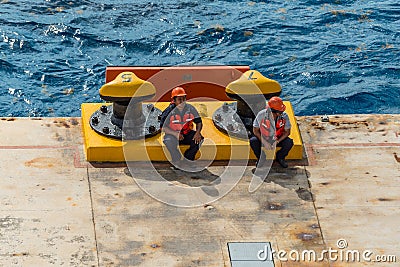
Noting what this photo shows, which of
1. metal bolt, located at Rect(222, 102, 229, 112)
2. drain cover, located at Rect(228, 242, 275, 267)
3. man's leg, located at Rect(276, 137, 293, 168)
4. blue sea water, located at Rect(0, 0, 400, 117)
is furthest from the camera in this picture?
blue sea water, located at Rect(0, 0, 400, 117)

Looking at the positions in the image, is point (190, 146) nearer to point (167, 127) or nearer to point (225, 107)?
point (167, 127)

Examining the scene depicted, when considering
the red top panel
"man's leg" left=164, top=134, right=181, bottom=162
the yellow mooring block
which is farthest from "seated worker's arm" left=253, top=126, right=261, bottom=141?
the red top panel

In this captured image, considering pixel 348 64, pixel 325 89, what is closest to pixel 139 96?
pixel 325 89

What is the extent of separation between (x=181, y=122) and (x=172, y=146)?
→ 1.20 feet

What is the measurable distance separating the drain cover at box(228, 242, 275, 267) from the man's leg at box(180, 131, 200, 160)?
185 centimetres

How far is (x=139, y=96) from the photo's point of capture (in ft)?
38.1

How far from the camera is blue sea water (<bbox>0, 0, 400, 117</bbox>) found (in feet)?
56.4

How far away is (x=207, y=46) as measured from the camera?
747 inches

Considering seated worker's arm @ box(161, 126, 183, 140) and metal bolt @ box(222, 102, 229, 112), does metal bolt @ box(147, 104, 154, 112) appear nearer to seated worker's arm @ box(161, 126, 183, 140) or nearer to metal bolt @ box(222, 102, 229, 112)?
seated worker's arm @ box(161, 126, 183, 140)

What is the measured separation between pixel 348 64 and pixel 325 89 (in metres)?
1.33

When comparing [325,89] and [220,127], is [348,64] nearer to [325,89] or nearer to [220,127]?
[325,89]

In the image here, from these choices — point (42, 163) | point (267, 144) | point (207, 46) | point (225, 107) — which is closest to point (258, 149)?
A: point (267, 144)

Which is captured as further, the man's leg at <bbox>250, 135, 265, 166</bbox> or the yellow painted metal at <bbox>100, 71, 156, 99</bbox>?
the man's leg at <bbox>250, 135, 265, 166</bbox>

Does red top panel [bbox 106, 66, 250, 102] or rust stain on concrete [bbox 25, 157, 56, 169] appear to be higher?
red top panel [bbox 106, 66, 250, 102]
